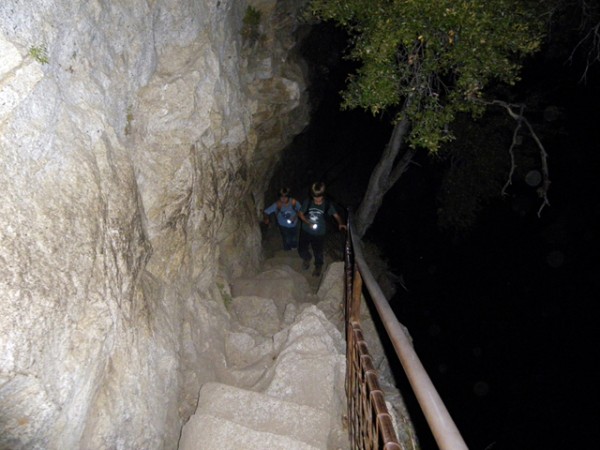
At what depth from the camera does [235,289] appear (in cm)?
703

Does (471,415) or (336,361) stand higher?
(336,361)

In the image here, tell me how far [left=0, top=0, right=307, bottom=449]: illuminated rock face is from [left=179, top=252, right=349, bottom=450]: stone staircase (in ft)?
1.17

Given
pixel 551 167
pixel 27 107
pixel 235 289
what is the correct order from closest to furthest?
pixel 27 107 < pixel 235 289 < pixel 551 167

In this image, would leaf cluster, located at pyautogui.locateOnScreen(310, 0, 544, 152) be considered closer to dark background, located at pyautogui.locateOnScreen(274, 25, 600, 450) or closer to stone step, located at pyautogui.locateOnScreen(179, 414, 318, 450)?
stone step, located at pyautogui.locateOnScreen(179, 414, 318, 450)

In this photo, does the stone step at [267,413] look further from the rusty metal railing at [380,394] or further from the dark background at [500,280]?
the dark background at [500,280]

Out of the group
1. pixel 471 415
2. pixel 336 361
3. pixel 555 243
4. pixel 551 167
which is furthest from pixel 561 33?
pixel 471 415

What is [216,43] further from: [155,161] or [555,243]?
[555,243]

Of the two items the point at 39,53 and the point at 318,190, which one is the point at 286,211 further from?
the point at 39,53

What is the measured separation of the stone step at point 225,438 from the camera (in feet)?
10.7

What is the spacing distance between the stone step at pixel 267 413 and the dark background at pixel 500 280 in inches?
482

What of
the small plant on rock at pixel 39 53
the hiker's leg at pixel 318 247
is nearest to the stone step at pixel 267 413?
the small plant on rock at pixel 39 53

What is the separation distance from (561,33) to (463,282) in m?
18.4

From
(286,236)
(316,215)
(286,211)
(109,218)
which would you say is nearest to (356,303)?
(109,218)

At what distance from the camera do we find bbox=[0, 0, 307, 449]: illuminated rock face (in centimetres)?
233
